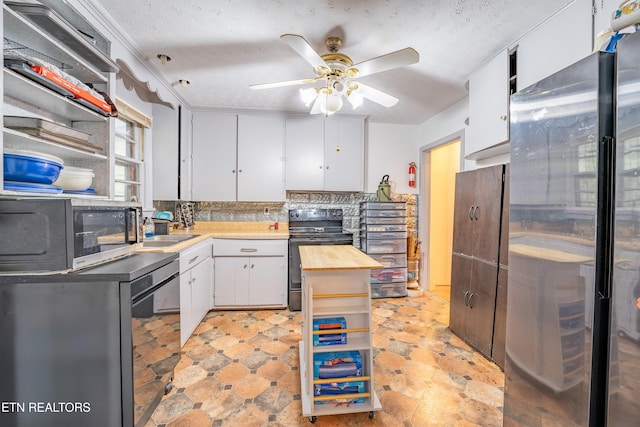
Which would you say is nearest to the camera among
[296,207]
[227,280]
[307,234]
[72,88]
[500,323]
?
[72,88]

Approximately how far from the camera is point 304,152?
12.0ft

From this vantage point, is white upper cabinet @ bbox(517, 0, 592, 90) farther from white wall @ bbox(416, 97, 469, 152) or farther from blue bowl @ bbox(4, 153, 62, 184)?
blue bowl @ bbox(4, 153, 62, 184)

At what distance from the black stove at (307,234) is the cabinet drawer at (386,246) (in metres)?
0.43

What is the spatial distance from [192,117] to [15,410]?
305 centimetres

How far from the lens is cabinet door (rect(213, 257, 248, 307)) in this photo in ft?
10.5

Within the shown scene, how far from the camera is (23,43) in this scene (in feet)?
4.78

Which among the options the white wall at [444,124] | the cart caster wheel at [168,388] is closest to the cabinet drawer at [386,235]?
the white wall at [444,124]

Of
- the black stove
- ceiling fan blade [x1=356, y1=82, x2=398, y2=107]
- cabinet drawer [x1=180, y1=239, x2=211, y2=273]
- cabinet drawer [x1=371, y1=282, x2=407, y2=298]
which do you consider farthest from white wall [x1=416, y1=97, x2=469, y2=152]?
cabinet drawer [x1=180, y1=239, x2=211, y2=273]

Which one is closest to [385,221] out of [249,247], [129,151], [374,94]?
[249,247]

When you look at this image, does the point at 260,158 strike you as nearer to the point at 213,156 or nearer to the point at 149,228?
the point at 213,156

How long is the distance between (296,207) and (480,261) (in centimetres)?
238

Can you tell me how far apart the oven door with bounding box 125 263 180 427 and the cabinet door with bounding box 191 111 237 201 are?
6.04 ft

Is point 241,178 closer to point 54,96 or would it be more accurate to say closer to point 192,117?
point 192,117

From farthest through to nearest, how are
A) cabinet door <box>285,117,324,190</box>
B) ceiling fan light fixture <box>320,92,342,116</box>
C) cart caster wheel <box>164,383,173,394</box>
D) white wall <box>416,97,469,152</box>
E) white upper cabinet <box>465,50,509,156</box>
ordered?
cabinet door <box>285,117,324,190</box> < white wall <box>416,97,469,152</box> < white upper cabinet <box>465,50,509,156</box> < ceiling fan light fixture <box>320,92,342,116</box> < cart caster wheel <box>164,383,173,394</box>
